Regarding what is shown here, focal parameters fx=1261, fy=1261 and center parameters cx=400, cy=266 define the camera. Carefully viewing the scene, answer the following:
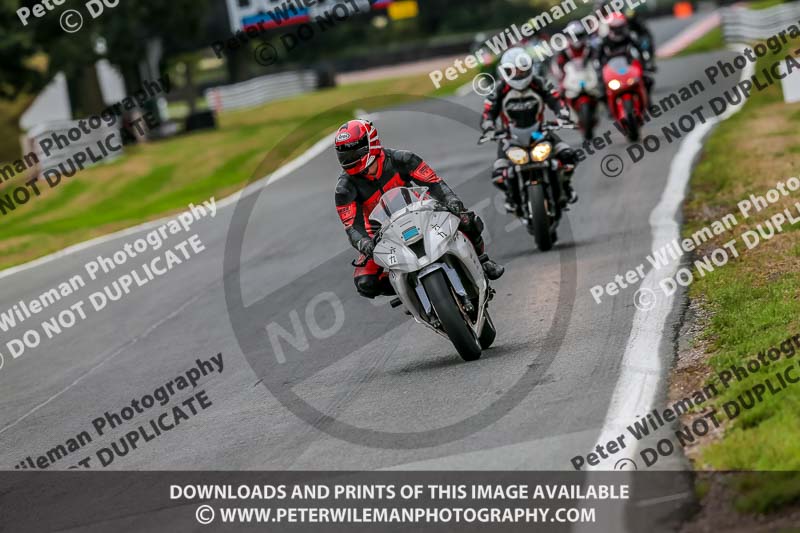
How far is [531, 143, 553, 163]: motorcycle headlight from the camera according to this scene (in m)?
12.9

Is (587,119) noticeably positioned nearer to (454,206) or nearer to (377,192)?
(377,192)

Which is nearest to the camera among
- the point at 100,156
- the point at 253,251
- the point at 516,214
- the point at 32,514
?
the point at 32,514

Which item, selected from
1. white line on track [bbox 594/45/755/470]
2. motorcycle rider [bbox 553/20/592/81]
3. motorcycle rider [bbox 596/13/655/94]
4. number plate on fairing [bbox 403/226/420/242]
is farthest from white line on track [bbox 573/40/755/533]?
motorcycle rider [bbox 553/20/592/81]

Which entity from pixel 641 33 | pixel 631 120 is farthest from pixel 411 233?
pixel 641 33

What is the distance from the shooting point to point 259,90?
50.9 meters

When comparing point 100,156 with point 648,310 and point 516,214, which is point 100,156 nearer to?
point 516,214

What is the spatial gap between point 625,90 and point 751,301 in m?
9.39

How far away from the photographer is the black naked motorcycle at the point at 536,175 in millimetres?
12797

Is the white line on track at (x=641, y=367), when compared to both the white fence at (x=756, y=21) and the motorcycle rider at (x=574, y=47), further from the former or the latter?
the white fence at (x=756, y=21)

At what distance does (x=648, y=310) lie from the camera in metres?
9.98

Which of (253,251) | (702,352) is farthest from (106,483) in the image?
(253,251)

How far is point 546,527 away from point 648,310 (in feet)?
14.4

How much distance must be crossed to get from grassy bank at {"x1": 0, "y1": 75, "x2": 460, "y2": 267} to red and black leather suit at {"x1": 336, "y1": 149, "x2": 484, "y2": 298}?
11536mm

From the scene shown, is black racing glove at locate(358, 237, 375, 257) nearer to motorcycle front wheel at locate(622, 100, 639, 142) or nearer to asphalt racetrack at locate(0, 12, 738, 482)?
asphalt racetrack at locate(0, 12, 738, 482)
